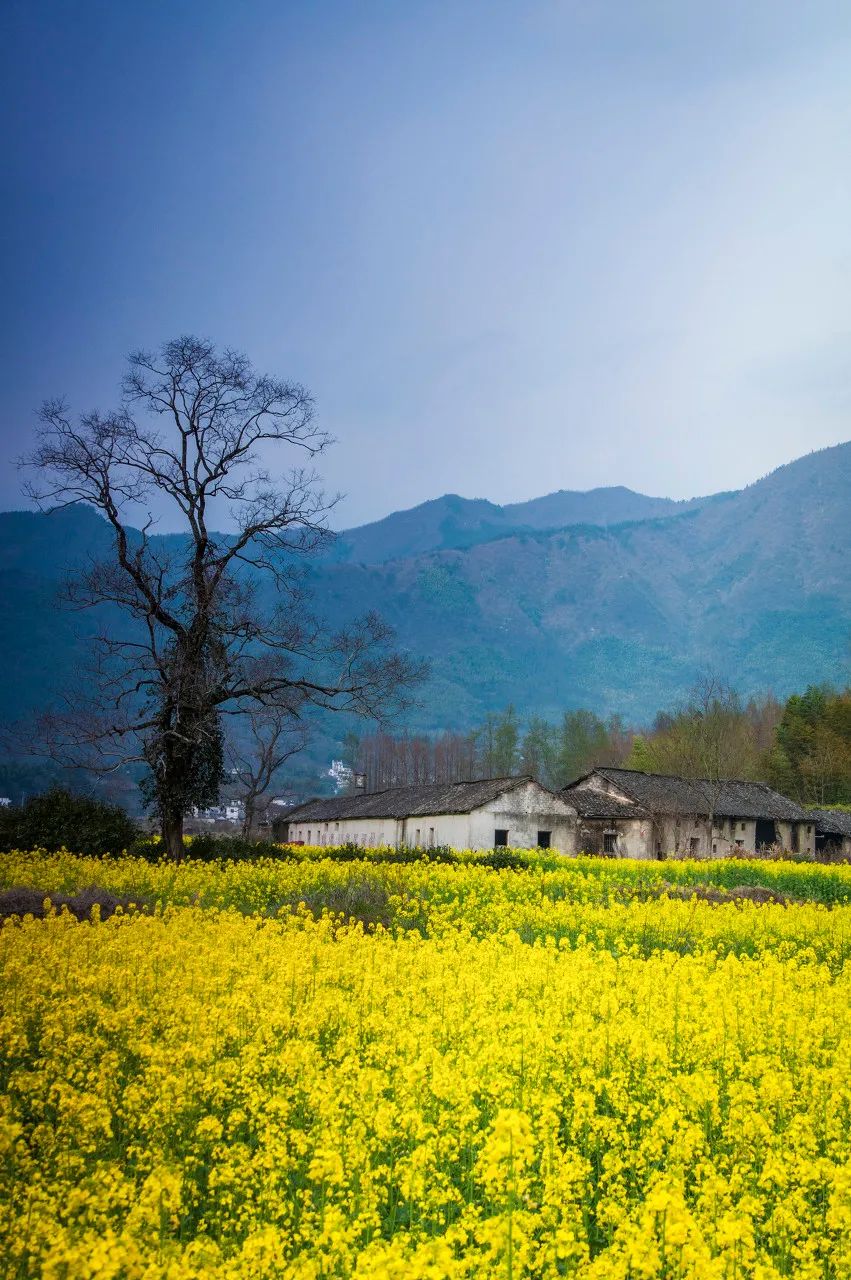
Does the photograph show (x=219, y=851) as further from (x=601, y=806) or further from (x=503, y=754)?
(x=503, y=754)

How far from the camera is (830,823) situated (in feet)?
193

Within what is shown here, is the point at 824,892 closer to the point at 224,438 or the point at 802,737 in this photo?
the point at 224,438

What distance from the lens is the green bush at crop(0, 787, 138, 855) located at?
78.9 ft

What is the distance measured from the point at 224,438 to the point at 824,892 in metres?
23.1

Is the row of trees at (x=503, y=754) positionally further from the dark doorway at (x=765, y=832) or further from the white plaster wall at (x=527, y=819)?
the white plaster wall at (x=527, y=819)

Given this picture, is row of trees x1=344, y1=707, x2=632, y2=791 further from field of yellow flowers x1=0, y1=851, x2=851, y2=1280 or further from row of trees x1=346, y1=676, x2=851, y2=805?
field of yellow flowers x1=0, y1=851, x2=851, y2=1280

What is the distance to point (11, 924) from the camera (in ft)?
41.7

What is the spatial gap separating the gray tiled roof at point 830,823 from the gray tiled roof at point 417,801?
21530 millimetres

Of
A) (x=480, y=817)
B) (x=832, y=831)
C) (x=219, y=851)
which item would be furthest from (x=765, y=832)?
(x=219, y=851)

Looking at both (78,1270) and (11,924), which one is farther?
(11,924)

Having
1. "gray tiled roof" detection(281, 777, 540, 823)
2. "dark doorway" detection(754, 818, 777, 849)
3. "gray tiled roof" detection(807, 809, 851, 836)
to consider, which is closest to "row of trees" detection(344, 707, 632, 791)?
"gray tiled roof" detection(807, 809, 851, 836)

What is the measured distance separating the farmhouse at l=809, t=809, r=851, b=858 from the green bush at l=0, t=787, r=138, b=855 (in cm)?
4533

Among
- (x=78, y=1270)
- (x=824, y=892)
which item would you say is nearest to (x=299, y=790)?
(x=824, y=892)

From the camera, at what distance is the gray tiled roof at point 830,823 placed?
191 feet
